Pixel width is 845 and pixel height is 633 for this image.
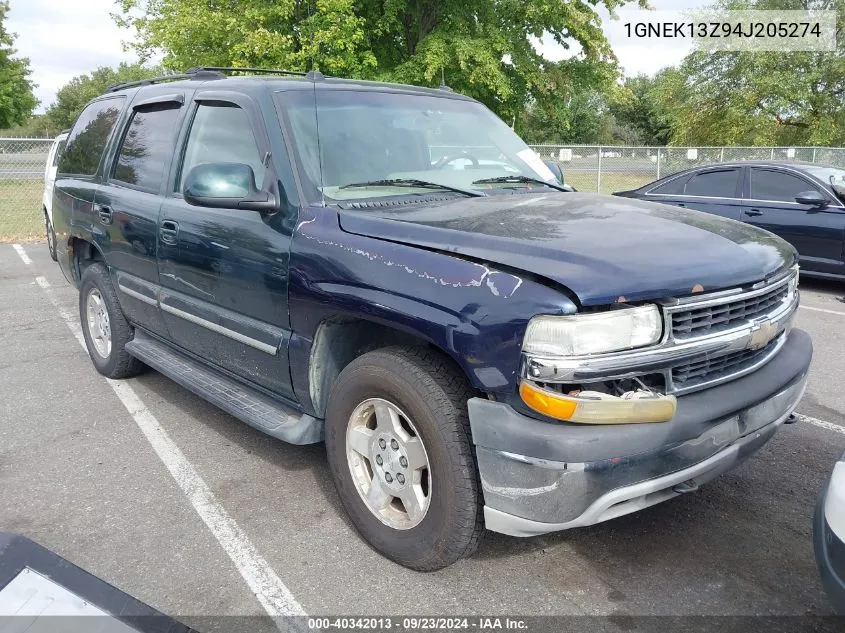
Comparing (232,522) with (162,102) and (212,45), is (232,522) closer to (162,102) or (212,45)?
(162,102)

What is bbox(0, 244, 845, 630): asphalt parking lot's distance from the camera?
265cm

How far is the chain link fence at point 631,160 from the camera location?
19.1 metres

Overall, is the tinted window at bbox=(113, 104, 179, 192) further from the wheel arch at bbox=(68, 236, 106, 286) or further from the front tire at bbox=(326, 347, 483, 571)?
the front tire at bbox=(326, 347, 483, 571)

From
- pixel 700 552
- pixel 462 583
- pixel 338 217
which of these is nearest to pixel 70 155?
pixel 338 217

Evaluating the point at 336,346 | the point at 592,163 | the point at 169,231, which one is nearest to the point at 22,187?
the point at 592,163

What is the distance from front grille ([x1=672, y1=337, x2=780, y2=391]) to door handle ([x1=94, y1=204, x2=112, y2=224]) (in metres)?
3.72

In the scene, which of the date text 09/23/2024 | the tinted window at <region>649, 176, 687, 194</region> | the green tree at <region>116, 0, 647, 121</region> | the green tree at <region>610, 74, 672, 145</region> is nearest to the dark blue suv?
the date text 09/23/2024

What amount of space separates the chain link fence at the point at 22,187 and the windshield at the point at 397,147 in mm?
13061

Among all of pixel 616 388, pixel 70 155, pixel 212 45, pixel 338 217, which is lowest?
pixel 616 388

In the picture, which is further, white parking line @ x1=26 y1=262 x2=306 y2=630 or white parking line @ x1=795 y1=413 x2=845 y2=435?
white parking line @ x1=795 y1=413 x2=845 y2=435

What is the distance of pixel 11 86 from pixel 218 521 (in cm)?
3945

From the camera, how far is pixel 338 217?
9.48 feet

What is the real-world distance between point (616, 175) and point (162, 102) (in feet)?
57.1

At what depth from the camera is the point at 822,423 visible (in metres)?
4.21
